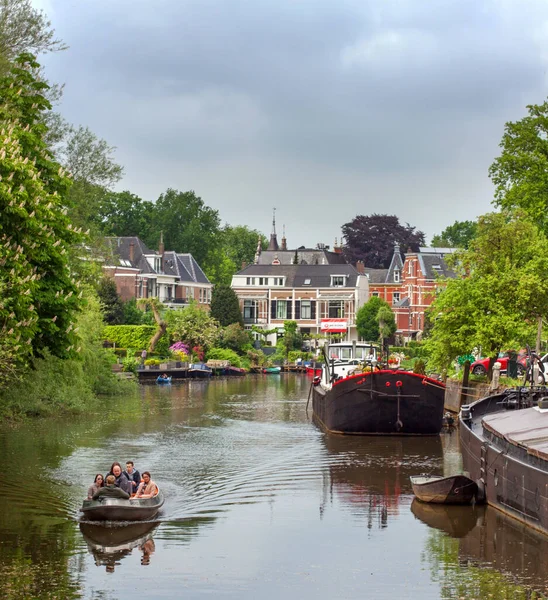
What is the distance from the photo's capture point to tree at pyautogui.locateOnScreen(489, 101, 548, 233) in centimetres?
4922

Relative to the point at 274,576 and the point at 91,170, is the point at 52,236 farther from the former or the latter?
the point at 91,170

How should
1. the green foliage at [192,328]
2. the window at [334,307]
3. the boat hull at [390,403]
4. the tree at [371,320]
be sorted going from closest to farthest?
the boat hull at [390,403] → the green foliage at [192,328] → the tree at [371,320] → the window at [334,307]

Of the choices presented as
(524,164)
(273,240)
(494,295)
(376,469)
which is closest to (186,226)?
(273,240)

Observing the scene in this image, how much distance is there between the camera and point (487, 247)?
40.7 metres

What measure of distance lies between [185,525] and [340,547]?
12.6 ft

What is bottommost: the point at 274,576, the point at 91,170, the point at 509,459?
the point at 274,576

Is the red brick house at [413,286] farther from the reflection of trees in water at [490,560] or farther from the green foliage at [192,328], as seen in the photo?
the reflection of trees in water at [490,560]

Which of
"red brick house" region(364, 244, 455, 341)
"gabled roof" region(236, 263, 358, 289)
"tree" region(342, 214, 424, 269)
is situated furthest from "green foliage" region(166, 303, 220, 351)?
"tree" region(342, 214, 424, 269)

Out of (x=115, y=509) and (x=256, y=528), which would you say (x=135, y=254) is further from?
(x=256, y=528)

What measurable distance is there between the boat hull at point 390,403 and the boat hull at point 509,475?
9.59m

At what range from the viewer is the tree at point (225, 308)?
103062mm

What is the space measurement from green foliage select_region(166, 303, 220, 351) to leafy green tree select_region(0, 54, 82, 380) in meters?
52.7

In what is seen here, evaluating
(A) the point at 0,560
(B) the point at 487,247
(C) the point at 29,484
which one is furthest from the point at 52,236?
(B) the point at 487,247

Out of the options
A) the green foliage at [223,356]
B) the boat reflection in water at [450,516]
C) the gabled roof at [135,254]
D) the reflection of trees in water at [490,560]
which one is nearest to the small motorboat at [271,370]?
the green foliage at [223,356]
